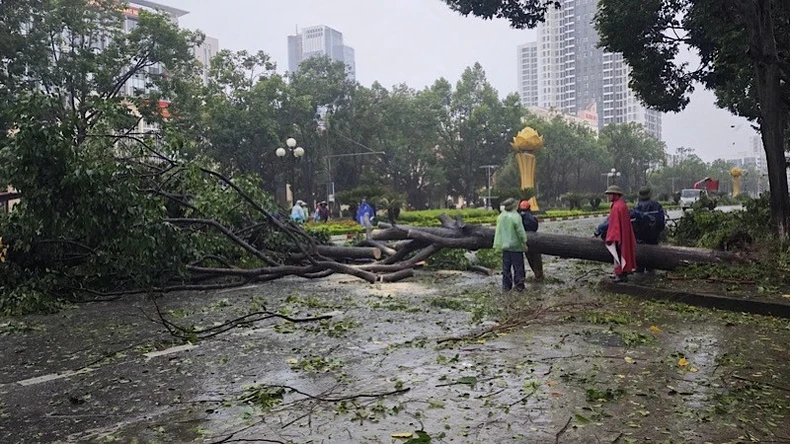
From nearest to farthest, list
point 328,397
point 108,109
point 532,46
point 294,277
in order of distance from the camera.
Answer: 1. point 328,397
2. point 108,109
3. point 294,277
4. point 532,46

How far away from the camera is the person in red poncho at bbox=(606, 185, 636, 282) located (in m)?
9.43

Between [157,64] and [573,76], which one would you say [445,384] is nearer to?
[157,64]

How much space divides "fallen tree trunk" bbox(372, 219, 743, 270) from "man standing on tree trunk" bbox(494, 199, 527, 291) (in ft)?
4.44

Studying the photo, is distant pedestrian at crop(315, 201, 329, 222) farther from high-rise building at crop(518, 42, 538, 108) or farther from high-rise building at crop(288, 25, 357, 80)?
high-rise building at crop(518, 42, 538, 108)

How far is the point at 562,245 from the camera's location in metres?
10.9

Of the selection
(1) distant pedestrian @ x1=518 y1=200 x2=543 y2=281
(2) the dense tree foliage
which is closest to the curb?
(1) distant pedestrian @ x1=518 y1=200 x2=543 y2=281

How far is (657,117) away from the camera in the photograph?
11544cm

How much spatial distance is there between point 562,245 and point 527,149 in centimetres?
3437

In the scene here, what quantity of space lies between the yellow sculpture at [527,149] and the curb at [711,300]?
34.8 meters

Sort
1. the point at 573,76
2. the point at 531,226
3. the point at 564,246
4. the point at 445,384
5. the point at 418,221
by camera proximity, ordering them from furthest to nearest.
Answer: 1. the point at 573,76
2. the point at 418,221
3. the point at 531,226
4. the point at 564,246
5. the point at 445,384

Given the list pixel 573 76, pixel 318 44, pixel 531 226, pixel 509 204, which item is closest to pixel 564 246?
pixel 531 226

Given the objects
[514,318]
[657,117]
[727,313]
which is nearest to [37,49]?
[514,318]

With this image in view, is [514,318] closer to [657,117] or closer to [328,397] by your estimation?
[328,397]

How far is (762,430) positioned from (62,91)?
2956 centimetres
